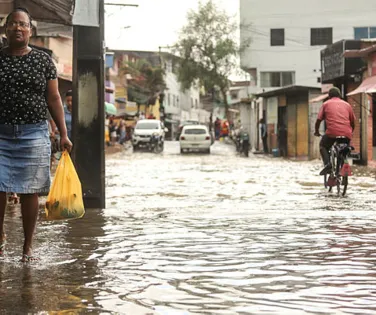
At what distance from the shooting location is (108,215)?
976 centimetres

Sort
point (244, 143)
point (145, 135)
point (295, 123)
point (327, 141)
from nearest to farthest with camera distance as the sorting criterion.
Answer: point (327, 141)
point (295, 123)
point (244, 143)
point (145, 135)

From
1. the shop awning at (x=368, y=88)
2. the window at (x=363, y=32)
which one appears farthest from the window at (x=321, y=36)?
the shop awning at (x=368, y=88)

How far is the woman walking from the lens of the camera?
20.2 feet

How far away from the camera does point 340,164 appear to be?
13.3m

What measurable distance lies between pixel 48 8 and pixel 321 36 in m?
53.4

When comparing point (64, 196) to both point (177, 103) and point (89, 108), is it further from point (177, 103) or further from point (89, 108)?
point (177, 103)

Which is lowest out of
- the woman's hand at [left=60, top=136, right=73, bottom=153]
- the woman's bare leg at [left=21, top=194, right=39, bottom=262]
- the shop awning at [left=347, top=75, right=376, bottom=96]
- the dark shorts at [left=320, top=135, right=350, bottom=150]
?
the woman's bare leg at [left=21, top=194, right=39, bottom=262]

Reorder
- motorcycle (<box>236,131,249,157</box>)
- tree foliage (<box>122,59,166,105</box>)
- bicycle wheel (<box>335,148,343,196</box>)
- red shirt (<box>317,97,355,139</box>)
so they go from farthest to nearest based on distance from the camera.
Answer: tree foliage (<box>122,59,166,105</box>)
motorcycle (<box>236,131,249,157</box>)
red shirt (<box>317,97,355,139</box>)
bicycle wheel (<box>335,148,343,196</box>)

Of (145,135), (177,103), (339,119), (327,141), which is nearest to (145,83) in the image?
(177,103)

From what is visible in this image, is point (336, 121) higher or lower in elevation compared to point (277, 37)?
lower

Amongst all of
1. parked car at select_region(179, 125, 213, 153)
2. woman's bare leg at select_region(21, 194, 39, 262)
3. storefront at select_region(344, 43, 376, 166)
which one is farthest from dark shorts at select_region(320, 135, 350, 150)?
parked car at select_region(179, 125, 213, 153)

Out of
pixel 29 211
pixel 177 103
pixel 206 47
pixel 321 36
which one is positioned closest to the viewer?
pixel 29 211

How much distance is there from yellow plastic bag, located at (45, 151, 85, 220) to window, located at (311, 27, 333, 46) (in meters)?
56.4

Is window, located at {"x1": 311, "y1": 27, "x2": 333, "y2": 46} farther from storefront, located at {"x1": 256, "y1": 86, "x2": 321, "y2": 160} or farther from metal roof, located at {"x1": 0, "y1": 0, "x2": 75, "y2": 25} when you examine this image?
metal roof, located at {"x1": 0, "y1": 0, "x2": 75, "y2": 25}
